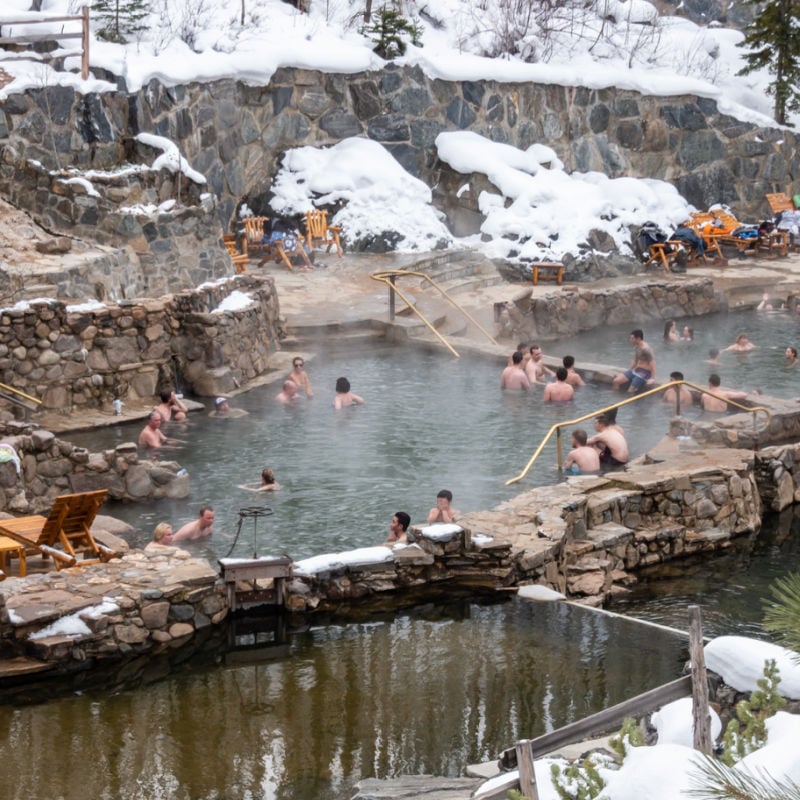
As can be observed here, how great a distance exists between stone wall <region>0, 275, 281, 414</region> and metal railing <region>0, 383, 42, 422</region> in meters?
0.31

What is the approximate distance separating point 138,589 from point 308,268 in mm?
15289

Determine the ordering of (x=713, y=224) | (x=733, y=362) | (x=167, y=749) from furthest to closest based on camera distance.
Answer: (x=713, y=224)
(x=733, y=362)
(x=167, y=749)

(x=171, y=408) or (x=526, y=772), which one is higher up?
(x=526, y=772)

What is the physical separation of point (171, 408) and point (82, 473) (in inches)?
121

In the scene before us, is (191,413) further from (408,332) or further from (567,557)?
(567,557)

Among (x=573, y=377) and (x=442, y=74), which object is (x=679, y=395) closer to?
(x=573, y=377)

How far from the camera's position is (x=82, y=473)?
14812 millimetres

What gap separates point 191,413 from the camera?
18.2 metres

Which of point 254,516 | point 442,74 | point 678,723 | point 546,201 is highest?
point 442,74

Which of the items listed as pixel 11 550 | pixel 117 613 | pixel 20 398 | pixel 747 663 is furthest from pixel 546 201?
pixel 747 663

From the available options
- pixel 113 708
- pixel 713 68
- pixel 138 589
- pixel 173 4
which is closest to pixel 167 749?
pixel 113 708

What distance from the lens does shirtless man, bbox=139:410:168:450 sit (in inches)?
651

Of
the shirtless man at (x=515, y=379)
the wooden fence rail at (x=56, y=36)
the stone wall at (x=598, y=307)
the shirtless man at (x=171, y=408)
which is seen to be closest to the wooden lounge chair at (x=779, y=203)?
the stone wall at (x=598, y=307)

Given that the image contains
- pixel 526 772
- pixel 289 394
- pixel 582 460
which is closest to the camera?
pixel 526 772
